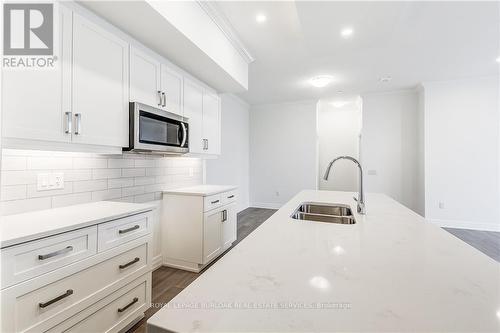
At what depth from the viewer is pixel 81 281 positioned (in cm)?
128

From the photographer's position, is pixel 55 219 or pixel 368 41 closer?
pixel 55 219

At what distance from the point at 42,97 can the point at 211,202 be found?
1671mm

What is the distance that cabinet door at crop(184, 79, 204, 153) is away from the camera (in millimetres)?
2615

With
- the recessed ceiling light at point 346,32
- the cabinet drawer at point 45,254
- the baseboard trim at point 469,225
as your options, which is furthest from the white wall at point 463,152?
the cabinet drawer at point 45,254

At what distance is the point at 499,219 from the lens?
12.9ft

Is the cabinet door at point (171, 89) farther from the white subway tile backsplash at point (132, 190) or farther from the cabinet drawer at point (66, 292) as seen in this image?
the cabinet drawer at point (66, 292)

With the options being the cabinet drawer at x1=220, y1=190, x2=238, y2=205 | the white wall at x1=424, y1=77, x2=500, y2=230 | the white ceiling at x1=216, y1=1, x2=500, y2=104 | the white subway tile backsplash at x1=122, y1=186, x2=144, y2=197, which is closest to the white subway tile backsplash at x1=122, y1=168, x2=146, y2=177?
the white subway tile backsplash at x1=122, y1=186, x2=144, y2=197

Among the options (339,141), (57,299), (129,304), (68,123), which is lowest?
(129,304)

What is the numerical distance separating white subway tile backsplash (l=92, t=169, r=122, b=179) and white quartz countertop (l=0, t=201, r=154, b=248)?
261 millimetres

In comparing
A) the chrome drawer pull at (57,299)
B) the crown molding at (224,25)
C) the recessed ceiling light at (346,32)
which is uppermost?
the crown molding at (224,25)

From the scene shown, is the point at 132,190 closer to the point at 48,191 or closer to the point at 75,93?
the point at 48,191

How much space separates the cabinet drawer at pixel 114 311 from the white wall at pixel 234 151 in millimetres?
2456

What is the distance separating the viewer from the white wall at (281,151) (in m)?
5.45

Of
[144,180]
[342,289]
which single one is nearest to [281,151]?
[144,180]
